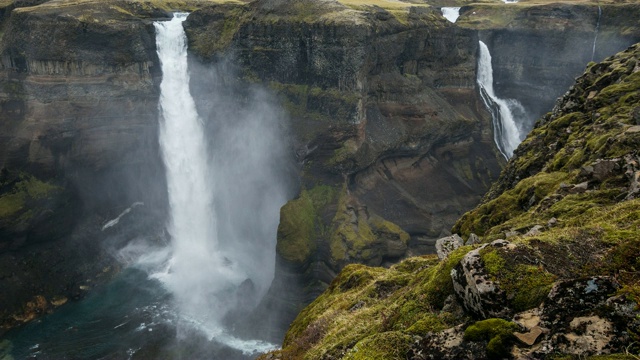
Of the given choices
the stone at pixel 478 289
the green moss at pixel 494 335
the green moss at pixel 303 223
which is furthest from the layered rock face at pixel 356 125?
the green moss at pixel 494 335

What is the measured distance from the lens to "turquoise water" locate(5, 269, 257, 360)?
132 ft

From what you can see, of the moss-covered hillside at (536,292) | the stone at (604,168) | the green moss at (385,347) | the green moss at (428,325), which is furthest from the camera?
the stone at (604,168)

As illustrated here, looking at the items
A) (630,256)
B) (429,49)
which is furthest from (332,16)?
(630,256)

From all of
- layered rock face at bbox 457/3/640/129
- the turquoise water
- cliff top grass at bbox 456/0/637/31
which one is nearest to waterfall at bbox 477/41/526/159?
layered rock face at bbox 457/3/640/129

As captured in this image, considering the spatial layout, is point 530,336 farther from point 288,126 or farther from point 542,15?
point 542,15

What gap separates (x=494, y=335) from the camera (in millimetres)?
8383

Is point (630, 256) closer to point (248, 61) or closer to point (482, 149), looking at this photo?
point (248, 61)

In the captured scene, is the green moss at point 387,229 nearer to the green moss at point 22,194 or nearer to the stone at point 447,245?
the stone at point 447,245

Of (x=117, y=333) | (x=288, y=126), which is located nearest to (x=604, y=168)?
(x=288, y=126)

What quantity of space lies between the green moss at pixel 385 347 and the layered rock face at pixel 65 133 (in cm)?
4683

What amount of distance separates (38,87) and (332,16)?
106 feet

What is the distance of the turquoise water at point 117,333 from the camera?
40.2 meters

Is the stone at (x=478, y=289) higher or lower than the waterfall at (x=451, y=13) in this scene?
lower

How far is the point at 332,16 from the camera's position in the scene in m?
49.9
